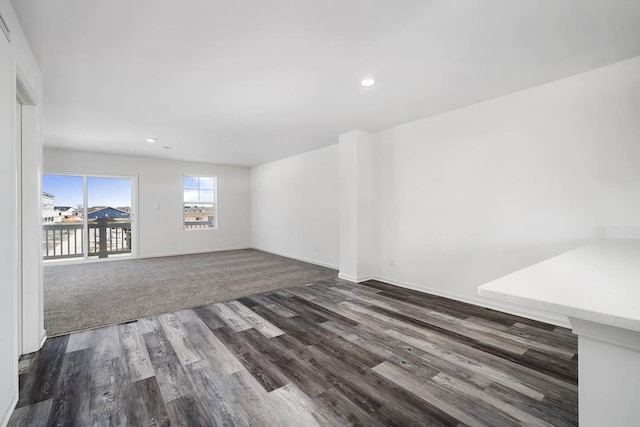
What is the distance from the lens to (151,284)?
4293 millimetres

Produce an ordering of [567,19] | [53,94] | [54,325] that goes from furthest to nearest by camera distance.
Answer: [53,94], [54,325], [567,19]

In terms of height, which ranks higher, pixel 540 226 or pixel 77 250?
pixel 540 226

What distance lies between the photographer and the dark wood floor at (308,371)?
5.15 feet

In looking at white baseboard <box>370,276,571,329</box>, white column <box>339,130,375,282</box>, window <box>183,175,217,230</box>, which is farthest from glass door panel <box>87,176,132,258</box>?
white baseboard <box>370,276,571,329</box>

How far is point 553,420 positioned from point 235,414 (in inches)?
69.2

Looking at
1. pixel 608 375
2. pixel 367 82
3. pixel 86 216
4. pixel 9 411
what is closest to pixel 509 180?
pixel 367 82

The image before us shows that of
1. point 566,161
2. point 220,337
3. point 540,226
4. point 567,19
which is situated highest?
point 567,19

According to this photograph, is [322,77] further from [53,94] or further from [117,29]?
[53,94]

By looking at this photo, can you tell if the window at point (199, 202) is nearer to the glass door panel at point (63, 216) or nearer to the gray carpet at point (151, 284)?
the gray carpet at point (151, 284)

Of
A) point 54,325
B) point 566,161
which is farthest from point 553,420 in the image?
point 54,325

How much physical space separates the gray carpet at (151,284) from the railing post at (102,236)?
703 mm

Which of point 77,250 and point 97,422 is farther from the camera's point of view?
point 77,250

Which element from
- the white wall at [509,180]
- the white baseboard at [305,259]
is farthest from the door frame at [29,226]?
the white baseboard at [305,259]

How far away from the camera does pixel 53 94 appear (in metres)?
3.05
